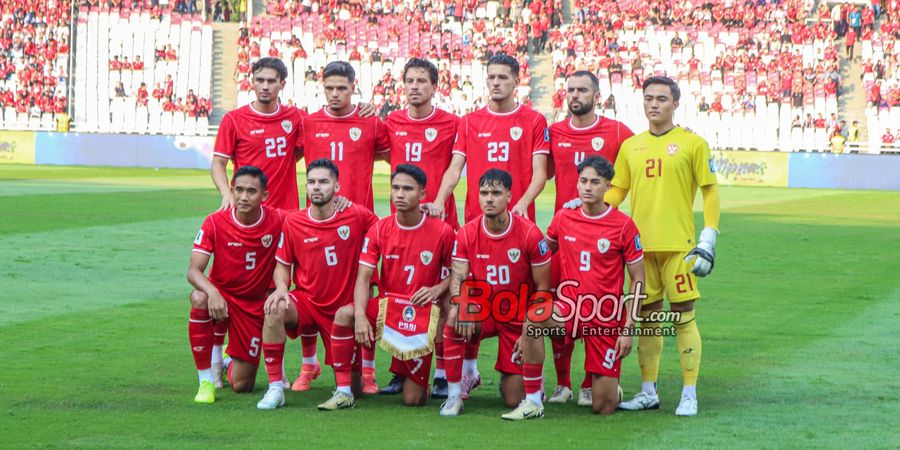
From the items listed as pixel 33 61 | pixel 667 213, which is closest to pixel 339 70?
pixel 667 213

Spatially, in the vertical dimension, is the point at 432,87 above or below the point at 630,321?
above

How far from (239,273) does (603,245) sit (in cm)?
251

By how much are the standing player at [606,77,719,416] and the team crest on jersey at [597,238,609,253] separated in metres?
0.34

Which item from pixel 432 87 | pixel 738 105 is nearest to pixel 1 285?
pixel 432 87

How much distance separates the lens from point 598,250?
808 centimetres

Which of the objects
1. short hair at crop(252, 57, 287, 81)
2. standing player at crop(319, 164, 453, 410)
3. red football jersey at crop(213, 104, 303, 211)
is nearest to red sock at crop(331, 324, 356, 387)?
standing player at crop(319, 164, 453, 410)

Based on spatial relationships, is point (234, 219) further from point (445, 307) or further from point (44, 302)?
point (44, 302)

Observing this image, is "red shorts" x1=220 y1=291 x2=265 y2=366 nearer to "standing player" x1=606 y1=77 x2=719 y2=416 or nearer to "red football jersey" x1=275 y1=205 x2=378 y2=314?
"red football jersey" x1=275 y1=205 x2=378 y2=314

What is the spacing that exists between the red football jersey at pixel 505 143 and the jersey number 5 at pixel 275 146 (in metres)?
1.33

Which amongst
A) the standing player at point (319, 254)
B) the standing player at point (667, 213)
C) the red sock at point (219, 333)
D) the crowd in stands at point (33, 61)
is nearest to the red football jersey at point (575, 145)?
the standing player at point (667, 213)

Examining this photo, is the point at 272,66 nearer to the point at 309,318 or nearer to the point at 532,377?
the point at 309,318

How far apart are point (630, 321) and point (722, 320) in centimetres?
421

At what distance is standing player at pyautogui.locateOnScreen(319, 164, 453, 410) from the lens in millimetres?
8148

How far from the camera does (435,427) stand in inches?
292
